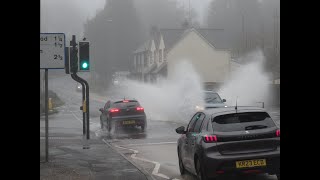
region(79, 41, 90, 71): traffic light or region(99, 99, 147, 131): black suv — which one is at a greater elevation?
region(79, 41, 90, 71): traffic light

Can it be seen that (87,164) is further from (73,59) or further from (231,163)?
(231,163)

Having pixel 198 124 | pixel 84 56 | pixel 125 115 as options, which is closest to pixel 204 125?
pixel 198 124

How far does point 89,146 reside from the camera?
17.3 m

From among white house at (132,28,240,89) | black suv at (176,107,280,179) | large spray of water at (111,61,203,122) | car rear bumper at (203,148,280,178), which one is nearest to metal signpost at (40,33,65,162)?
black suv at (176,107,280,179)

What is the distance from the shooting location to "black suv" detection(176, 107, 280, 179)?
930cm

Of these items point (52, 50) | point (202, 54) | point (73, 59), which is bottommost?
point (73, 59)

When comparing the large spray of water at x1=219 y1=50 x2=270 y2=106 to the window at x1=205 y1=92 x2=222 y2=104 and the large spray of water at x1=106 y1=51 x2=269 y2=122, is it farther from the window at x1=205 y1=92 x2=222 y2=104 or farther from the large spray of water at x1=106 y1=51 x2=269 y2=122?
the window at x1=205 y1=92 x2=222 y2=104

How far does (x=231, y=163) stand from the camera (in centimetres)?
927

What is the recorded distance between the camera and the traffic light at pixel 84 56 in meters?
16.2

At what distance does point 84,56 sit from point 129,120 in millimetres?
7444

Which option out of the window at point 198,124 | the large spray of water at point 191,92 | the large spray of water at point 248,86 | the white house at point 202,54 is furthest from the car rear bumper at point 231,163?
the white house at point 202,54

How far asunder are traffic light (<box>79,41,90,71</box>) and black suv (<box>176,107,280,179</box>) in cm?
722
